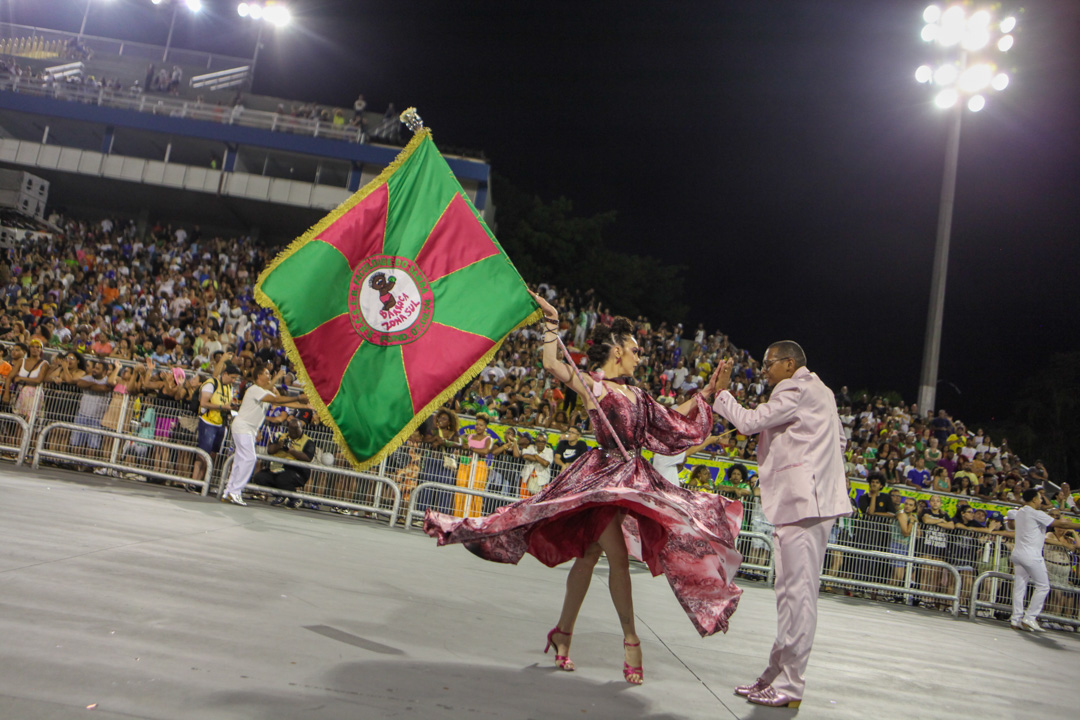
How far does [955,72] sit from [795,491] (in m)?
19.7

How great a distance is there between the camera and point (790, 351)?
4.16m

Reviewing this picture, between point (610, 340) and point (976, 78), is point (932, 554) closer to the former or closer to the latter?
point (610, 340)

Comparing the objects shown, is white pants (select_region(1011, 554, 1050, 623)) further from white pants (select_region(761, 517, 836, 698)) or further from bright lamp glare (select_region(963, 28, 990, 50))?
bright lamp glare (select_region(963, 28, 990, 50))

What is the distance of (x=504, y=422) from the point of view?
12.1 meters

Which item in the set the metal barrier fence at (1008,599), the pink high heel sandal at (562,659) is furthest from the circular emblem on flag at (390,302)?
the metal barrier fence at (1008,599)

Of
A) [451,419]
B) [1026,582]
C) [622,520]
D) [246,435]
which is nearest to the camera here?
[622,520]

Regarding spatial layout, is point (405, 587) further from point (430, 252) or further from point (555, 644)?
point (430, 252)

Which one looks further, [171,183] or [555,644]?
[171,183]

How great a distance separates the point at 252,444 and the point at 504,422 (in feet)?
12.7

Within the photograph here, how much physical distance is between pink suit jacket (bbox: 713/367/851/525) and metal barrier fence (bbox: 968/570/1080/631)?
Result: 23.3ft

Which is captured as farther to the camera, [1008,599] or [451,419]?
[451,419]

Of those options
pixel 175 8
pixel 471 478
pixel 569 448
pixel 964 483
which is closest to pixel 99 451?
pixel 471 478

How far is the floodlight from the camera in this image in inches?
771

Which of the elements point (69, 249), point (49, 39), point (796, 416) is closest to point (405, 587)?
point (796, 416)
